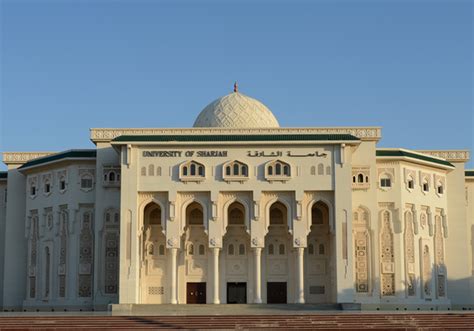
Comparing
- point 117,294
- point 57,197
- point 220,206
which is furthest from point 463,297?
point 57,197

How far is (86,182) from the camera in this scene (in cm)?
4647

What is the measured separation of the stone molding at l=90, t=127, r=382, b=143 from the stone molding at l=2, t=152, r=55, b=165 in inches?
224

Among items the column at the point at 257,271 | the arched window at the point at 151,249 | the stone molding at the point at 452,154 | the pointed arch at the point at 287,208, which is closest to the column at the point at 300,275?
the pointed arch at the point at 287,208

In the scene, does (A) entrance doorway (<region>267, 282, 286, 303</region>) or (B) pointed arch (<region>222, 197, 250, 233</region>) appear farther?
(A) entrance doorway (<region>267, 282, 286, 303</region>)

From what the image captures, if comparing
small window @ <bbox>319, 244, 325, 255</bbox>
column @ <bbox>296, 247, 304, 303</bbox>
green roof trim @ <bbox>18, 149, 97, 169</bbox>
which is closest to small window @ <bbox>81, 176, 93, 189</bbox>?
green roof trim @ <bbox>18, 149, 97, 169</bbox>

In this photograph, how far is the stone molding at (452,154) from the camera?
5050cm

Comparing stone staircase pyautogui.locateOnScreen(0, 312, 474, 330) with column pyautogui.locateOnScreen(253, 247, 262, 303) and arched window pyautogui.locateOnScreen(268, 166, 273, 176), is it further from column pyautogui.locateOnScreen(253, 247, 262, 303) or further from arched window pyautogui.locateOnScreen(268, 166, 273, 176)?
arched window pyautogui.locateOnScreen(268, 166, 273, 176)

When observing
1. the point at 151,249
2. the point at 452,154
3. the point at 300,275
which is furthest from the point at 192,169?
the point at 452,154

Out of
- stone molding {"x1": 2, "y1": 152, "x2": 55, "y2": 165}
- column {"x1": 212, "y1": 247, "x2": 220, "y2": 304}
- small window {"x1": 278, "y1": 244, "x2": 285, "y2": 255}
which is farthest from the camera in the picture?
stone molding {"x1": 2, "y1": 152, "x2": 55, "y2": 165}

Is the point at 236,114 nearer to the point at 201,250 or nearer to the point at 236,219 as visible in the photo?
the point at 236,219

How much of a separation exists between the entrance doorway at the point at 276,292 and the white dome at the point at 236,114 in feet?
29.5

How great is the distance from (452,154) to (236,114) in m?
12.7

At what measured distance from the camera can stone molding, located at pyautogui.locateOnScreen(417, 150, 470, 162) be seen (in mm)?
50500

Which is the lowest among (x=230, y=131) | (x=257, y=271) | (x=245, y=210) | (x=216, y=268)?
(x=257, y=271)
